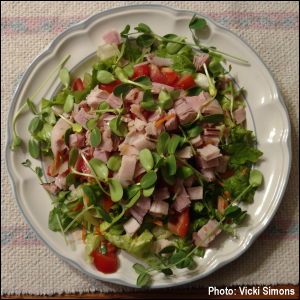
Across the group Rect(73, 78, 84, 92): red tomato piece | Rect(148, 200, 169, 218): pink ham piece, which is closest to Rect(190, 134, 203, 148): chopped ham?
Rect(148, 200, 169, 218): pink ham piece

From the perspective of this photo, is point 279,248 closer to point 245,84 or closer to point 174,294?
point 174,294

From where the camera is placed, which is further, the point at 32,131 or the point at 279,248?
the point at 279,248

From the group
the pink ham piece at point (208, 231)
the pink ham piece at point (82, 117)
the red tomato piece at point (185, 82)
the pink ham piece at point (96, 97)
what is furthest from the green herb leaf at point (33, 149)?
the pink ham piece at point (208, 231)

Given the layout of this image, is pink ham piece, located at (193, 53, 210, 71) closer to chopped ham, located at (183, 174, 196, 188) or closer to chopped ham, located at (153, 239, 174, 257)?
chopped ham, located at (183, 174, 196, 188)

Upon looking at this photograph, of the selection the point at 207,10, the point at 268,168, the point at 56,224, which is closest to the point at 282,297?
the point at 268,168

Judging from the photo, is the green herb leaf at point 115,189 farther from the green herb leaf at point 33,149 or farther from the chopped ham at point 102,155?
the green herb leaf at point 33,149

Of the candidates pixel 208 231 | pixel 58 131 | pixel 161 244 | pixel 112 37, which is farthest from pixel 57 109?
pixel 208 231
